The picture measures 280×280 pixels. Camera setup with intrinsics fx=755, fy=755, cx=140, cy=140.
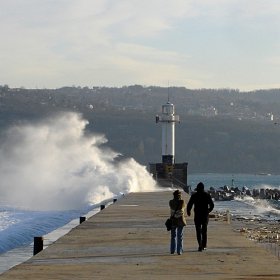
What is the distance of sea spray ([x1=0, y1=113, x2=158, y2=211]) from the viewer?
44031 millimetres

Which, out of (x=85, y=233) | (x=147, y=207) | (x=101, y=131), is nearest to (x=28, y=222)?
(x=147, y=207)

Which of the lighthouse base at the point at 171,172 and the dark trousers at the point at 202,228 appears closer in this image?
the dark trousers at the point at 202,228

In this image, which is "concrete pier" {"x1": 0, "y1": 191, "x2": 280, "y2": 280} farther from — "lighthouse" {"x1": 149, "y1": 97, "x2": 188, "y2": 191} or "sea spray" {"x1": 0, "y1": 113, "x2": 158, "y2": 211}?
"lighthouse" {"x1": 149, "y1": 97, "x2": 188, "y2": 191}

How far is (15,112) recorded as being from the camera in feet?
653

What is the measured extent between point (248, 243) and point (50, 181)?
36234 millimetres

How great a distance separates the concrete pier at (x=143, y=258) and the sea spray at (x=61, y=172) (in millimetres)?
21292

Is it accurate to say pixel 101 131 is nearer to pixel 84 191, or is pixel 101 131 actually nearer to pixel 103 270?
pixel 84 191

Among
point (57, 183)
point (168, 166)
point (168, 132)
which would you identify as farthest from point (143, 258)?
point (168, 132)

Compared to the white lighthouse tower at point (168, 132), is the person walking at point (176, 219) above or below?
below

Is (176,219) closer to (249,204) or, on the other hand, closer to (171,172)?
(249,204)

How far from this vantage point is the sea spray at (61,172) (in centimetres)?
4403

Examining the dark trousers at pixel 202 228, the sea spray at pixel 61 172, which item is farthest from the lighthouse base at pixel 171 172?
the dark trousers at pixel 202 228

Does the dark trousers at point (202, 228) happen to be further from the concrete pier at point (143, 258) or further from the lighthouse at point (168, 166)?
the lighthouse at point (168, 166)

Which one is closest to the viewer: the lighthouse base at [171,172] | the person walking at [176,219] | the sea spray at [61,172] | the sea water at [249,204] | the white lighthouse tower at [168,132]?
the person walking at [176,219]
